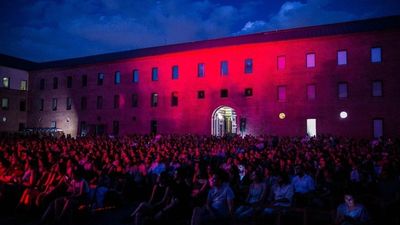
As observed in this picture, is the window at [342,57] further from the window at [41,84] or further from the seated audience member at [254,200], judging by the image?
the window at [41,84]

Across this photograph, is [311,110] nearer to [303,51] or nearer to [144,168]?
[303,51]

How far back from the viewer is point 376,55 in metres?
27.3

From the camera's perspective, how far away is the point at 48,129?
131 feet

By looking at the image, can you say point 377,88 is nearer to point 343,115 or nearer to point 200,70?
point 343,115

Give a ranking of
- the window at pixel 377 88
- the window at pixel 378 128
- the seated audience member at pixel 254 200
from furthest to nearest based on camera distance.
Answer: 1. the window at pixel 377 88
2. the window at pixel 378 128
3. the seated audience member at pixel 254 200

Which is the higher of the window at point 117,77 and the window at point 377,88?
the window at point 117,77

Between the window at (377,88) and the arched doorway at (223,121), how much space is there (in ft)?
38.9

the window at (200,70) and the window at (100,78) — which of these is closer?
the window at (200,70)

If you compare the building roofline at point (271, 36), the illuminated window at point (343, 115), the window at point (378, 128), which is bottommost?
the window at point (378, 128)

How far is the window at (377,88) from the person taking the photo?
26997 millimetres

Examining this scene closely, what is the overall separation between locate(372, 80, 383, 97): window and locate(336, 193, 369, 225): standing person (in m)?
23.4

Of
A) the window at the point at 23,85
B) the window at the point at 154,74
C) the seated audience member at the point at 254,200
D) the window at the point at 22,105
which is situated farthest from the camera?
the window at the point at 23,85

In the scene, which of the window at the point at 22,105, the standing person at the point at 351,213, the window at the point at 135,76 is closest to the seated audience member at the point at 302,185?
the standing person at the point at 351,213

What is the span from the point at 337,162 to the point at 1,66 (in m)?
44.5
